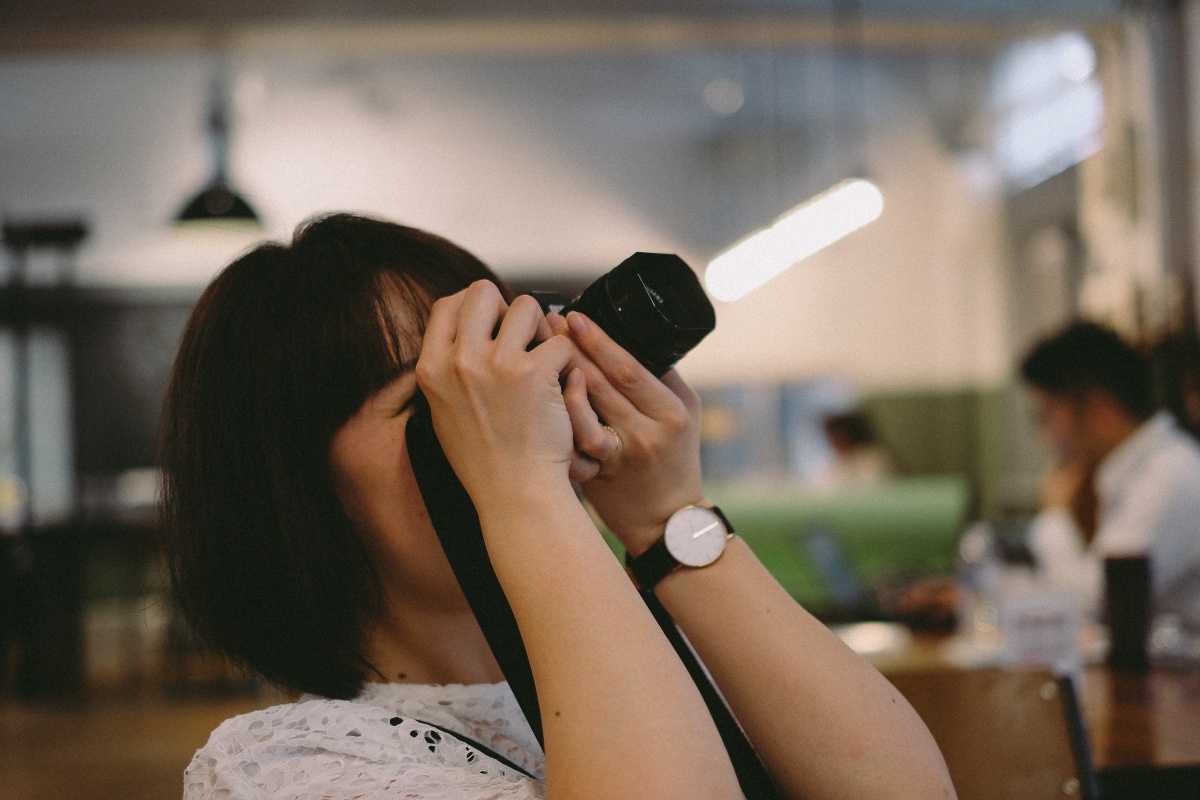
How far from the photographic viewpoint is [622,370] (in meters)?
0.69

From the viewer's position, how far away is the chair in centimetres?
87

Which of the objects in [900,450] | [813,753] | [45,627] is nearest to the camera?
[813,753]

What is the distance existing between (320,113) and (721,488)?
3347 mm

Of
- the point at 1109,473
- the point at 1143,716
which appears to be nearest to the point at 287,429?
the point at 1143,716

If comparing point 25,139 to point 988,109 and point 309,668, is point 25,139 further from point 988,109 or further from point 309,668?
point 309,668

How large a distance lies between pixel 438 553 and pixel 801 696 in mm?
259

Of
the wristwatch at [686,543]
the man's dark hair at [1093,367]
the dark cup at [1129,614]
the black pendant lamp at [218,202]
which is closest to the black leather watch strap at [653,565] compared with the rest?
the wristwatch at [686,543]

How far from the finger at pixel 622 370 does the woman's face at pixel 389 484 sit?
0.41 ft

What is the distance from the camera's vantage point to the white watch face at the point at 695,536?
2.44 feet

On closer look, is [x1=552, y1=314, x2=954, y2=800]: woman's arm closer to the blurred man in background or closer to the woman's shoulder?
the woman's shoulder

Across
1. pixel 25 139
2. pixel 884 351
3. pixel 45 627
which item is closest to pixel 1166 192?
pixel 884 351

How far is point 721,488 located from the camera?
5.31 m

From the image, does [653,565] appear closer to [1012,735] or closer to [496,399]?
[496,399]

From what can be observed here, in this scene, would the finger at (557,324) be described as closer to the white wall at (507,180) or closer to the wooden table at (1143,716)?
the wooden table at (1143,716)
